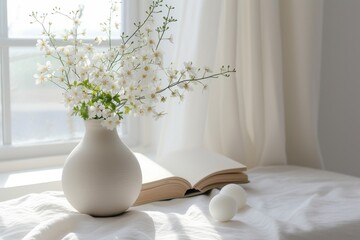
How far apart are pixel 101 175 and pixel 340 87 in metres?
1.54

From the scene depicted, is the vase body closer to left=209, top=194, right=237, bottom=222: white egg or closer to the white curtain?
left=209, top=194, right=237, bottom=222: white egg

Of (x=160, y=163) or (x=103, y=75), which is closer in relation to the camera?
(x=103, y=75)

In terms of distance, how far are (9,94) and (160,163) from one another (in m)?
0.61

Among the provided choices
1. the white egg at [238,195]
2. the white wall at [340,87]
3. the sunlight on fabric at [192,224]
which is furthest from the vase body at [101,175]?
the white wall at [340,87]

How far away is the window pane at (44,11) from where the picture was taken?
2031 millimetres

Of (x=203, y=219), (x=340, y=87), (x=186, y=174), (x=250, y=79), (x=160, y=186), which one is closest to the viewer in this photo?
(x=203, y=219)

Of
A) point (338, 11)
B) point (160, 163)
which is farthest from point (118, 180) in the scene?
point (338, 11)

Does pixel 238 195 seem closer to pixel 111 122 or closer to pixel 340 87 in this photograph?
pixel 111 122

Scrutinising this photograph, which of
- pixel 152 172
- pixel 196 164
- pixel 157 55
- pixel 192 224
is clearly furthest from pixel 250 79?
pixel 192 224

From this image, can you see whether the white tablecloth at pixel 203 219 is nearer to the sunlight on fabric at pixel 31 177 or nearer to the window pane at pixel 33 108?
the sunlight on fabric at pixel 31 177

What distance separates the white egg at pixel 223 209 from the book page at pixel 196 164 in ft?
0.89

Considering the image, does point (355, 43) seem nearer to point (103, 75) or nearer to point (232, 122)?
point (232, 122)

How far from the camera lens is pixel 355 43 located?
2635 mm

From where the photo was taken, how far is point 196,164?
1.78 meters
